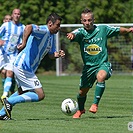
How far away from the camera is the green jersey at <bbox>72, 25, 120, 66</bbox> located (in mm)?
10195

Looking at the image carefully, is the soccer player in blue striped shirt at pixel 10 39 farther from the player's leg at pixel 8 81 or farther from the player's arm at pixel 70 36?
the player's arm at pixel 70 36

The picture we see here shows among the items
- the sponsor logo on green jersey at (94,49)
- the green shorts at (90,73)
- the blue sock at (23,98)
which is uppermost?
the sponsor logo on green jersey at (94,49)

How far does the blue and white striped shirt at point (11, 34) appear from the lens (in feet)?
46.7

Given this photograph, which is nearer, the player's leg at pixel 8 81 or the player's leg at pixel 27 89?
the player's leg at pixel 27 89

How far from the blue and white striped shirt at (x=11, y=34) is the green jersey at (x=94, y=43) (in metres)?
4.14

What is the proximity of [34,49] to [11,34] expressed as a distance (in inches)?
189

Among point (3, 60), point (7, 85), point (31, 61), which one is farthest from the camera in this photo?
point (3, 60)

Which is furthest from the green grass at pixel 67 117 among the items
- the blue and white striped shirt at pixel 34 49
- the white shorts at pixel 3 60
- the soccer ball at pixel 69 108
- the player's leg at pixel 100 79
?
the white shorts at pixel 3 60

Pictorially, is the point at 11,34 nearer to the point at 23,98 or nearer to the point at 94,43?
the point at 94,43

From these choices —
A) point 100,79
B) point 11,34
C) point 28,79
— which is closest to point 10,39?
point 11,34

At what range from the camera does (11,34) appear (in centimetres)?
1430

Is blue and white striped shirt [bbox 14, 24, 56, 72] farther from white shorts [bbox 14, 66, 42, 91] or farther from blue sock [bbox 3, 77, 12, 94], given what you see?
blue sock [bbox 3, 77, 12, 94]

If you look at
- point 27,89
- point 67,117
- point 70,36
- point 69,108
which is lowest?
point 67,117

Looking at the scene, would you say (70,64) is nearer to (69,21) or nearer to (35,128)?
(69,21)
